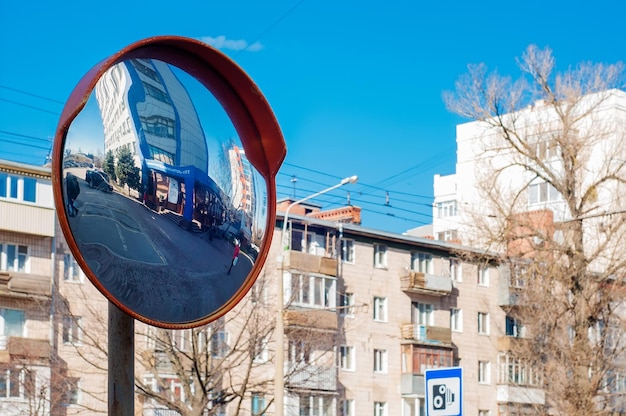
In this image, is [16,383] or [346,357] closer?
[16,383]

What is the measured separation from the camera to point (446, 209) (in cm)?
7950

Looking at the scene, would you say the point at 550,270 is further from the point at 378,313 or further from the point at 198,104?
the point at 198,104

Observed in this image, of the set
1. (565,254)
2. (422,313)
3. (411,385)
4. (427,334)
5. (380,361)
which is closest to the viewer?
(565,254)

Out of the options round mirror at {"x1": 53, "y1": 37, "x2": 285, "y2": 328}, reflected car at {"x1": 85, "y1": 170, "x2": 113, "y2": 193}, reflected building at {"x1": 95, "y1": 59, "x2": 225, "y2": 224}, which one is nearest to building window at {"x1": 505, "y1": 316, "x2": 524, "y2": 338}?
round mirror at {"x1": 53, "y1": 37, "x2": 285, "y2": 328}

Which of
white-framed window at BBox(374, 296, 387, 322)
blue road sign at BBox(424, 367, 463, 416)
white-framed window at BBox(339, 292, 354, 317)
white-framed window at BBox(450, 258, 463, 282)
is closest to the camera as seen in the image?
blue road sign at BBox(424, 367, 463, 416)

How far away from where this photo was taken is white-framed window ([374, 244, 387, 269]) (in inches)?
2044

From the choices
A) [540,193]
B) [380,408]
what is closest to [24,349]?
[380,408]

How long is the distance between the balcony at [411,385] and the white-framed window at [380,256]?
16.0 ft

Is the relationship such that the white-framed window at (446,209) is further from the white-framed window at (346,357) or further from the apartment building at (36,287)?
the apartment building at (36,287)

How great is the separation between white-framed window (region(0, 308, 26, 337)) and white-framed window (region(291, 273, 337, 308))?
1110 cm

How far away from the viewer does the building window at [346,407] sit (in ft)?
159

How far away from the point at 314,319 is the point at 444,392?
34623 mm

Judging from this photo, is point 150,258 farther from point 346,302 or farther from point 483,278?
point 483,278

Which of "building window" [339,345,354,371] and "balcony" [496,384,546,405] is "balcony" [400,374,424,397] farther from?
"balcony" [496,384,546,405]
